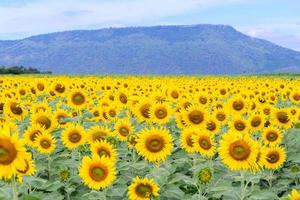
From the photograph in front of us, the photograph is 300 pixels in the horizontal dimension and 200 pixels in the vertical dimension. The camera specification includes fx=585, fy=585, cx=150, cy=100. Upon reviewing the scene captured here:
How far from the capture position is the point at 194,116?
911 centimetres

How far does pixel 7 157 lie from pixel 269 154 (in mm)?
4534

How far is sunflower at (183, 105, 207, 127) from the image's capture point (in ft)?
29.7

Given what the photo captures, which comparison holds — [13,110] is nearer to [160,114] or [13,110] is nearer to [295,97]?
[160,114]

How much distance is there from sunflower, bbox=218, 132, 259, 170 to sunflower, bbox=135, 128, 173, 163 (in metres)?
0.91

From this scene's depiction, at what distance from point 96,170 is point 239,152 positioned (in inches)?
61.1

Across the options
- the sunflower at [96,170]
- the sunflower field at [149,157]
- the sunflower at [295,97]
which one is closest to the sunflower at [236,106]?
the sunflower field at [149,157]

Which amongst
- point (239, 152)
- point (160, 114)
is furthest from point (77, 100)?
point (239, 152)

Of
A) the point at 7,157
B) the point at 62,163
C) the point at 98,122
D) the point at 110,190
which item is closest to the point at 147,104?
the point at 98,122

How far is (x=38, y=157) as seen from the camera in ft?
28.2

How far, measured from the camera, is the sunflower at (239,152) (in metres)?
6.22

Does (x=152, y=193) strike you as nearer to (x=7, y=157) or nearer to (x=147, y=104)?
(x=7, y=157)

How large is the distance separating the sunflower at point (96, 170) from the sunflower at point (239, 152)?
129 centimetres

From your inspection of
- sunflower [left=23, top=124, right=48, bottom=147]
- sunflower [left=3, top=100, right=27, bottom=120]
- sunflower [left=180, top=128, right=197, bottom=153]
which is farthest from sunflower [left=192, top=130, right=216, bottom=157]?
sunflower [left=3, top=100, right=27, bottom=120]

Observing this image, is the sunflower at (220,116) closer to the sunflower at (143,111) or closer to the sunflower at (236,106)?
the sunflower at (236,106)
